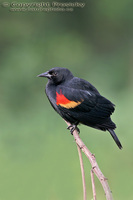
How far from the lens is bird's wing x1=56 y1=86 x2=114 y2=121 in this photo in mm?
2238

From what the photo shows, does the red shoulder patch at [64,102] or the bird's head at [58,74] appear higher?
the bird's head at [58,74]

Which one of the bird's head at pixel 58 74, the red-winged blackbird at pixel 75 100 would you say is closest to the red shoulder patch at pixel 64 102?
the red-winged blackbird at pixel 75 100

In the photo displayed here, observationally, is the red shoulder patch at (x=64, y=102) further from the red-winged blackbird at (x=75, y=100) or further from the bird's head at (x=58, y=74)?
the bird's head at (x=58, y=74)

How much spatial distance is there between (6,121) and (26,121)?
0.82 feet

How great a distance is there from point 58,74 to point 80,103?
224 mm

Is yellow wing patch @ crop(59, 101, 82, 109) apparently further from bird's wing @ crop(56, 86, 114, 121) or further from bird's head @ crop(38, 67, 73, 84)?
bird's head @ crop(38, 67, 73, 84)

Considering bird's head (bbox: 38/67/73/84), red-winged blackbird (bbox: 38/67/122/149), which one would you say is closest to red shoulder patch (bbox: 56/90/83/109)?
red-winged blackbird (bbox: 38/67/122/149)

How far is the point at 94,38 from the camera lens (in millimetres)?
5949

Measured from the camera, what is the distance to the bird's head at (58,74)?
90.4 inches

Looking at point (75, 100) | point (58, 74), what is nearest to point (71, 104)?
point (75, 100)

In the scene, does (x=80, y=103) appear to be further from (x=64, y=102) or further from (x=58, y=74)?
(x=58, y=74)

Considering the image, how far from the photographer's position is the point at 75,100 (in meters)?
2.27

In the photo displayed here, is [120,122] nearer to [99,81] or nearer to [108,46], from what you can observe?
[99,81]

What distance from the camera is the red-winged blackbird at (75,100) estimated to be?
7.32 ft
